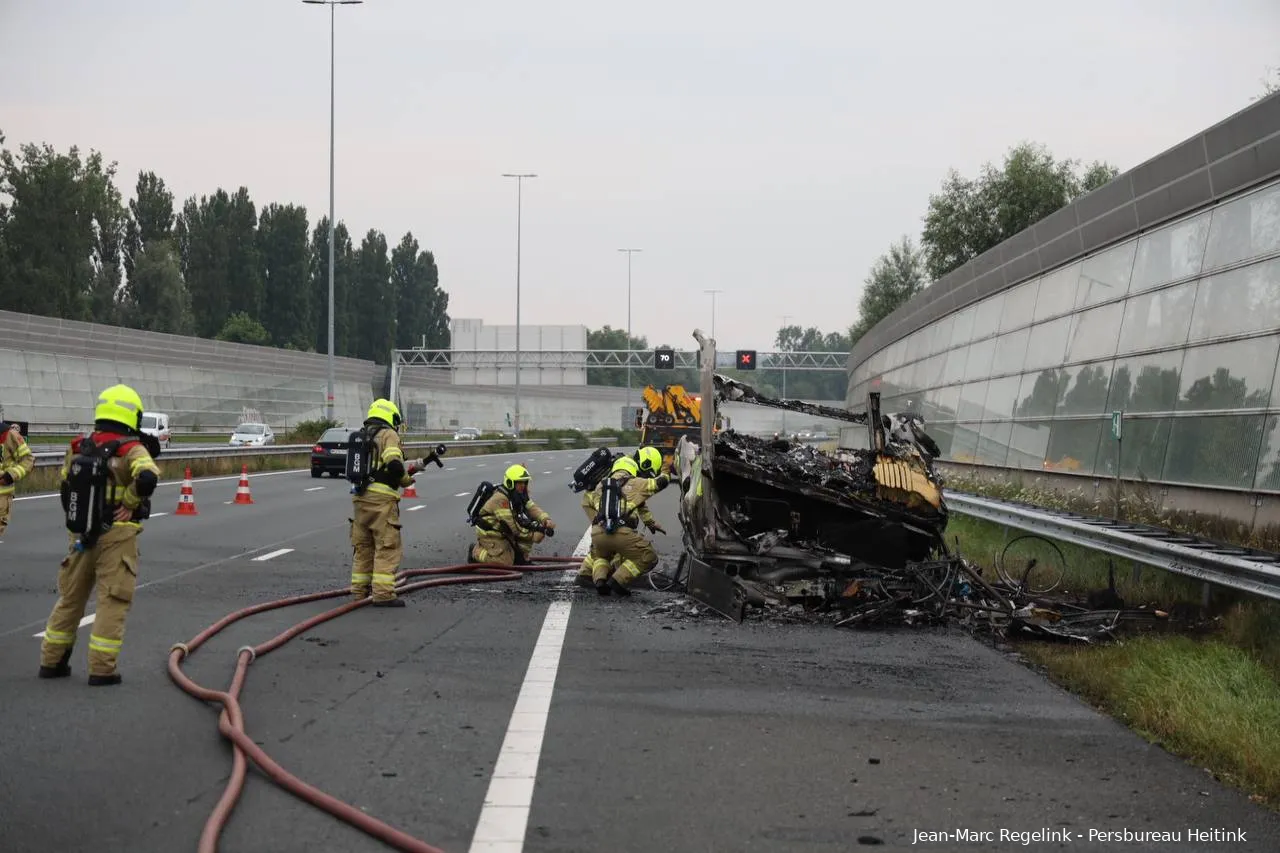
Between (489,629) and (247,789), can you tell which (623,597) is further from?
(247,789)

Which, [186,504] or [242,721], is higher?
[242,721]

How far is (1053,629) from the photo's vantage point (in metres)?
11.3

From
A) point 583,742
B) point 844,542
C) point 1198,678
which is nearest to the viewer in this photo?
point 583,742

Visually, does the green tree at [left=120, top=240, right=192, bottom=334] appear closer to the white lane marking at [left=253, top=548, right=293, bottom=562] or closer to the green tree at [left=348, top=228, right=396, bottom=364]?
the green tree at [left=348, top=228, right=396, bottom=364]

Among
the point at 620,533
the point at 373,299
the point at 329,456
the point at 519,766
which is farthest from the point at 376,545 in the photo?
the point at 373,299

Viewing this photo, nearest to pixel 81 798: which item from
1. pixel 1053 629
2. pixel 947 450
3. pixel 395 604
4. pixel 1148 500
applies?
pixel 395 604

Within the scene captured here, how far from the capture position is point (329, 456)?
38656mm

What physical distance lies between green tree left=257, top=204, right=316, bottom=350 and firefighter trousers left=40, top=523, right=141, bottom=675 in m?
90.5

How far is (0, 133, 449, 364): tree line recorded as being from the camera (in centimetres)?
8331

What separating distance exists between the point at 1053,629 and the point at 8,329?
48.4 meters

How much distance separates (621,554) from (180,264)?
8917cm

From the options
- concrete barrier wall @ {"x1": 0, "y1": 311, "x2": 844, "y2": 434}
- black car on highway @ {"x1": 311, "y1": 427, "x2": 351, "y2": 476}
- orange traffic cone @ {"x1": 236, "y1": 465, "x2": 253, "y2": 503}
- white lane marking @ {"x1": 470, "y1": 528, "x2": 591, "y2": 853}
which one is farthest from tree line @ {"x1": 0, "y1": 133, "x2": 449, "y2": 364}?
white lane marking @ {"x1": 470, "y1": 528, "x2": 591, "y2": 853}

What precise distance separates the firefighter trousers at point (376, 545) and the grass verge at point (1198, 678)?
211 inches

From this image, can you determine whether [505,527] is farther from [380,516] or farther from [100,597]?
[100,597]
